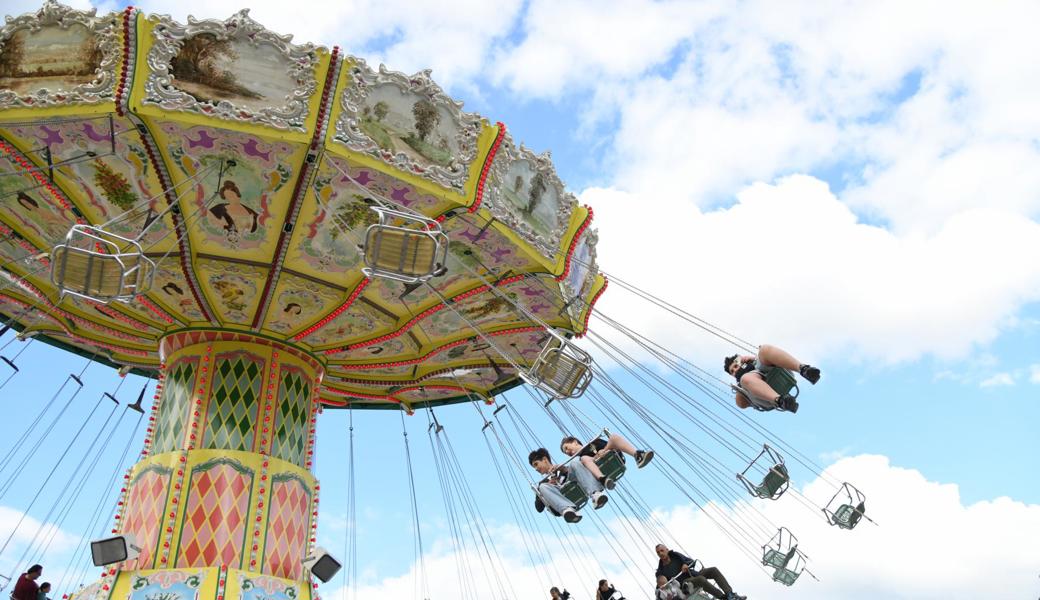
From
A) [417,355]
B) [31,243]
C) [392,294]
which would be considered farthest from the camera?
[417,355]

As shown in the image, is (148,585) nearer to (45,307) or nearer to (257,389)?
(257,389)

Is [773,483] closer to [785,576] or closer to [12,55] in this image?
[785,576]

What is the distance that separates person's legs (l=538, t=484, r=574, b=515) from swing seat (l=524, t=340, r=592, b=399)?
0.93 m

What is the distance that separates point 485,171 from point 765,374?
3.12 metres

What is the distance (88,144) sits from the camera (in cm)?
848

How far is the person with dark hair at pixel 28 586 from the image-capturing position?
35.7 feet

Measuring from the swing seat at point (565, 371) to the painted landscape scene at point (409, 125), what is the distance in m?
2.17

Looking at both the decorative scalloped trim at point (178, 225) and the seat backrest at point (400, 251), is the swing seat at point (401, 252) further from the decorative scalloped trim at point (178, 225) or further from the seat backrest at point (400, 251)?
the decorative scalloped trim at point (178, 225)

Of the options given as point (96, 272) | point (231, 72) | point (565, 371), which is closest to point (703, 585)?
point (565, 371)

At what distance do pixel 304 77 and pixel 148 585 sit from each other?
5120 millimetres

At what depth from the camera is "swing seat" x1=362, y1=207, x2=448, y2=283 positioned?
7711mm

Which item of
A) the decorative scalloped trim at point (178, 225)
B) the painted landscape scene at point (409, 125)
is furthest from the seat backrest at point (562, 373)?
the decorative scalloped trim at point (178, 225)

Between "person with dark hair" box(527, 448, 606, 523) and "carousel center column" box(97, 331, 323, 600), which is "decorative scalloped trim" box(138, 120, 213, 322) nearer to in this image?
"carousel center column" box(97, 331, 323, 600)

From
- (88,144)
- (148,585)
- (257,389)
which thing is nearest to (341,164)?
(88,144)
